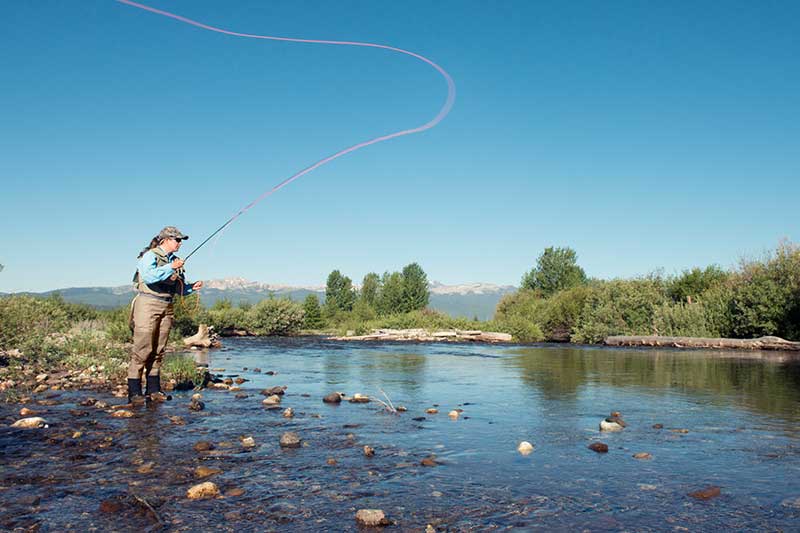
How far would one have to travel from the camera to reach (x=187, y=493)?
4.46 meters

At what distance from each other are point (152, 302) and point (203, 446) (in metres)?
3.31

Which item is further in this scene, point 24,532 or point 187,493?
point 187,493

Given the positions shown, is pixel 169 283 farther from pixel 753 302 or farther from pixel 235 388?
pixel 753 302

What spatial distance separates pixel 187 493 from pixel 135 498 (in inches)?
14.0

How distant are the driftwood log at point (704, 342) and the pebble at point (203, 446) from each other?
24008 mm

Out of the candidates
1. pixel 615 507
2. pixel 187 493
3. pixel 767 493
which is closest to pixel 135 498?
pixel 187 493

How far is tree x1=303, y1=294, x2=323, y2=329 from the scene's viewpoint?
4806cm

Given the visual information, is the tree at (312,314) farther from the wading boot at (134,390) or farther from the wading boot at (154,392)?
the wading boot at (134,390)

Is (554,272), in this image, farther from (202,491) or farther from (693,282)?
(202,491)

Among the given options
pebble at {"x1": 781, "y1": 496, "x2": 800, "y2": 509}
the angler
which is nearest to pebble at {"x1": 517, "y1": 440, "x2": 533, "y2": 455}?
pebble at {"x1": 781, "y1": 496, "x2": 800, "y2": 509}

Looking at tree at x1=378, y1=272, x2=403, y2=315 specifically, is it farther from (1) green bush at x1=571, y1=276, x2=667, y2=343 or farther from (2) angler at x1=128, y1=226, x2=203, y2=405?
(2) angler at x1=128, y1=226, x2=203, y2=405

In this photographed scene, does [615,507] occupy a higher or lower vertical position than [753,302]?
lower

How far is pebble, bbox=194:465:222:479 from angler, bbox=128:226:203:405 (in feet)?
12.2

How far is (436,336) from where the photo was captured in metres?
34.0
